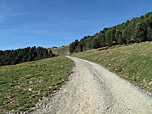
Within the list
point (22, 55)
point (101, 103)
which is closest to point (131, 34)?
point (101, 103)

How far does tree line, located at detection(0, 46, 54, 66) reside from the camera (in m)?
98.8

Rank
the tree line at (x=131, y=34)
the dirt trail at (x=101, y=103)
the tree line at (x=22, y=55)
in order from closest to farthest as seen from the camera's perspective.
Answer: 1. the dirt trail at (x=101, y=103)
2. the tree line at (x=131, y=34)
3. the tree line at (x=22, y=55)

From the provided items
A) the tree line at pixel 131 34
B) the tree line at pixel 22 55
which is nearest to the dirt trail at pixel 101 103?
the tree line at pixel 131 34

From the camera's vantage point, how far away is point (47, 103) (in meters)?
8.27

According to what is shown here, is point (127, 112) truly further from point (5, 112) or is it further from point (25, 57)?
point (25, 57)

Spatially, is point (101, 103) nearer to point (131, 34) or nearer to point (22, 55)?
point (131, 34)

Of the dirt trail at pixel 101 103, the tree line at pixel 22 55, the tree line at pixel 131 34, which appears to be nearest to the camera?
the dirt trail at pixel 101 103

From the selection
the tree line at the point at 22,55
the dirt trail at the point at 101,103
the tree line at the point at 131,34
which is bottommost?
the dirt trail at the point at 101,103

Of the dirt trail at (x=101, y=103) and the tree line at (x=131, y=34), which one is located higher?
the tree line at (x=131, y=34)

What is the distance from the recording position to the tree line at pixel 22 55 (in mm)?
98750

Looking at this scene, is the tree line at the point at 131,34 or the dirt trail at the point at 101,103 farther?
the tree line at the point at 131,34

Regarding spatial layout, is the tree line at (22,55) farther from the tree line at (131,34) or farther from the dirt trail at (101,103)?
the dirt trail at (101,103)

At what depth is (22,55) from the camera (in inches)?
4060

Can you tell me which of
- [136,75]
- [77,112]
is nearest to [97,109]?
[77,112]
